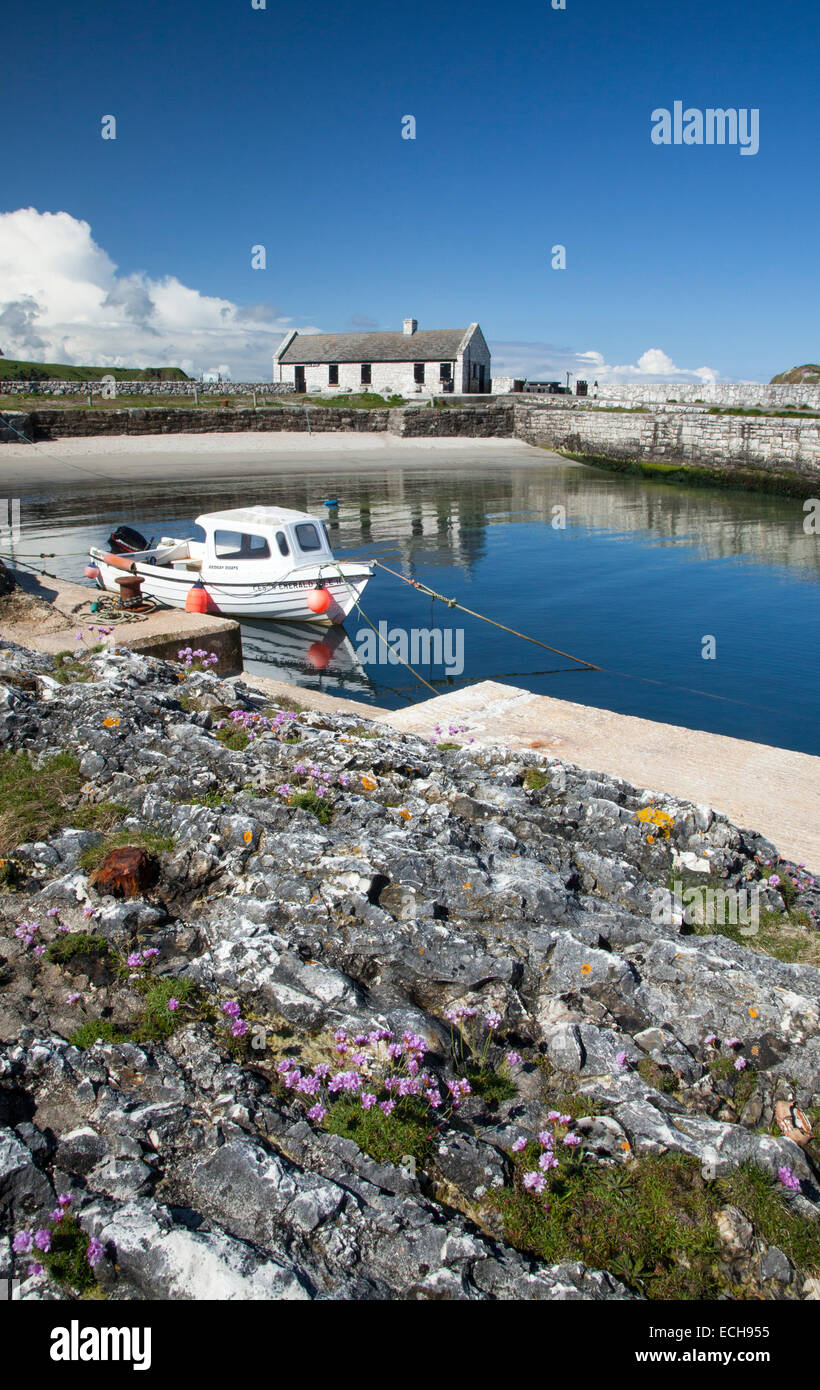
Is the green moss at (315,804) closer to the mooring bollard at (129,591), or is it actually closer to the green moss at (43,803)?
the green moss at (43,803)

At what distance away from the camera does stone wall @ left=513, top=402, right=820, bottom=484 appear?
39.3m

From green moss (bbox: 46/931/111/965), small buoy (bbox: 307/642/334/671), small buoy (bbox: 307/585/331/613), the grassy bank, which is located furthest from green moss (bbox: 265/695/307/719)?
the grassy bank

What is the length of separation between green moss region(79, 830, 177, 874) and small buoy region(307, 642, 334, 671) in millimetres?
10350

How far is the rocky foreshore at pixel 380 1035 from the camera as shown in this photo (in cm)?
287

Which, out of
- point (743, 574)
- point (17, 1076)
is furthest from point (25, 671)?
point (743, 574)

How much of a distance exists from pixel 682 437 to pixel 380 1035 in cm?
4633

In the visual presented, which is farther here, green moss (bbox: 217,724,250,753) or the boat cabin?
the boat cabin

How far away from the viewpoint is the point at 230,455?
43469 mm

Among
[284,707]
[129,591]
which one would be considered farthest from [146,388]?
[284,707]

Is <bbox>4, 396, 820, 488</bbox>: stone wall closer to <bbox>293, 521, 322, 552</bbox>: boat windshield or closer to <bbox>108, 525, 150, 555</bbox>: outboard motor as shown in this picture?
<bbox>108, 525, 150, 555</bbox>: outboard motor

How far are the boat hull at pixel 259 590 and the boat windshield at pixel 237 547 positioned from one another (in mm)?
536

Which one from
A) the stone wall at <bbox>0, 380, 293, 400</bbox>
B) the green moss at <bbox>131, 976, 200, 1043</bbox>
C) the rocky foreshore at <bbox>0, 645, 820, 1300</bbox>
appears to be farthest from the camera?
the stone wall at <bbox>0, 380, 293, 400</bbox>

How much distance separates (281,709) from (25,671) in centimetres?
225

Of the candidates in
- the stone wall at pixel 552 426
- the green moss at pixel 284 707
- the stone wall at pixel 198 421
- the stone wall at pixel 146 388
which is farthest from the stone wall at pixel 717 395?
the green moss at pixel 284 707
